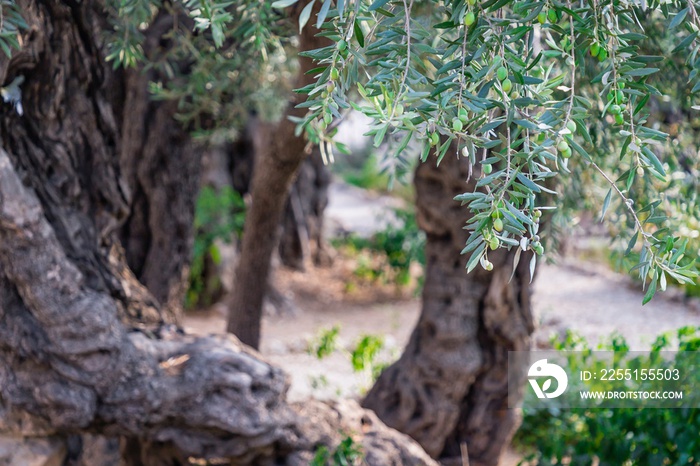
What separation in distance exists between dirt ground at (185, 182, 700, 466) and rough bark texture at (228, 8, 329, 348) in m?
1.35

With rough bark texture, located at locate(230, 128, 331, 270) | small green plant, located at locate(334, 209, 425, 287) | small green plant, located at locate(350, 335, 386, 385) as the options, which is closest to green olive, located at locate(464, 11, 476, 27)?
small green plant, located at locate(350, 335, 386, 385)

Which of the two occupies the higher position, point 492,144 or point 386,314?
point 492,144

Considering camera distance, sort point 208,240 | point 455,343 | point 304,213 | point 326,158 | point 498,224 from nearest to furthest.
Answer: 1. point 498,224
2. point 326,158
3. point 455,343
4. point 208,240
5. point 304,213

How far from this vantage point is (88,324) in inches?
106

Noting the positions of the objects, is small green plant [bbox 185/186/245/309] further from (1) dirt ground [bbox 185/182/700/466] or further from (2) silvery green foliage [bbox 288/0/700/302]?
(2) silvery green foliage [bbox 288/0/700/302]

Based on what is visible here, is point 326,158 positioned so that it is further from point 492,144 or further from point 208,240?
point 208,240

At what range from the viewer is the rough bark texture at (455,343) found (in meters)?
3.96

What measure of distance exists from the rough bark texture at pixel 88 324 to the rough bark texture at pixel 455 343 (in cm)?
87

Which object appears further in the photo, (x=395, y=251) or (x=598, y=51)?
(x=395, y=251)

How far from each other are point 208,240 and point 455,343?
4.58m

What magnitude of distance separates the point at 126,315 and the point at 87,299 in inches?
14.7

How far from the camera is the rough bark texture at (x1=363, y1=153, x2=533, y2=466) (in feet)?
13.0

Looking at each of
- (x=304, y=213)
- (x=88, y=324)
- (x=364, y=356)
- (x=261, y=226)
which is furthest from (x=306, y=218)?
(x=88, y=324)

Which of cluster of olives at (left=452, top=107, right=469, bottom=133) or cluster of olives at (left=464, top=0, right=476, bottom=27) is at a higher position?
cluster of olives at (left=464, top=0, right=476, bottom=27)
